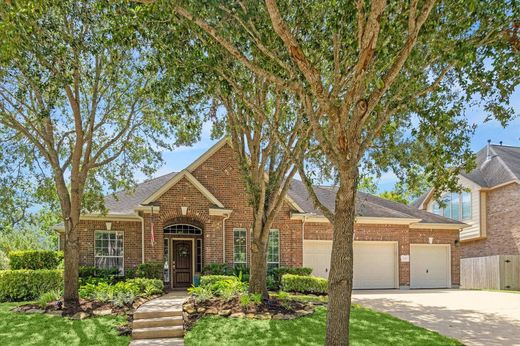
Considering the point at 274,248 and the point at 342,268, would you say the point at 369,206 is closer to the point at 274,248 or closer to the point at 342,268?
the point at 274,248

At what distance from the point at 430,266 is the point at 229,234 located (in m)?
11.0

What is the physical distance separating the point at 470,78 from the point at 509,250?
1944cm

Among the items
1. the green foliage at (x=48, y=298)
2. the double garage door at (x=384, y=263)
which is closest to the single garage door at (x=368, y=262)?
the double garage door at (x=384, y=263)

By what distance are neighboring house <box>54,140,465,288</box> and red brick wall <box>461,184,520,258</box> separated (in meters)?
3.40

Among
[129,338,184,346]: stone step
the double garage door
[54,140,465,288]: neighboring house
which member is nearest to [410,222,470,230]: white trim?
[54,140,465,288]: neighboring house

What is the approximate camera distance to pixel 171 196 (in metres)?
19.5

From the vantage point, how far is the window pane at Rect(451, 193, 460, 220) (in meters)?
28.9

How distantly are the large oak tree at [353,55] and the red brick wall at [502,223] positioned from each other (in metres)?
17.4

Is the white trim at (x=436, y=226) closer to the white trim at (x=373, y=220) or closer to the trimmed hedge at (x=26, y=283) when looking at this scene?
the white trim at (x=373, y=220)

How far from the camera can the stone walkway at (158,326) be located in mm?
10322

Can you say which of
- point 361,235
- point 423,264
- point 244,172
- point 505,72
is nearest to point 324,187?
point 361,235

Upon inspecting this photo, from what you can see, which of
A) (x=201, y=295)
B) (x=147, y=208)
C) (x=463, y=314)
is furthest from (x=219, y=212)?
(x=463, y=314)

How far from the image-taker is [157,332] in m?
10.7

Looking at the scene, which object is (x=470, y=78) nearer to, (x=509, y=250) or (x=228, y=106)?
(x=228, y=106)
